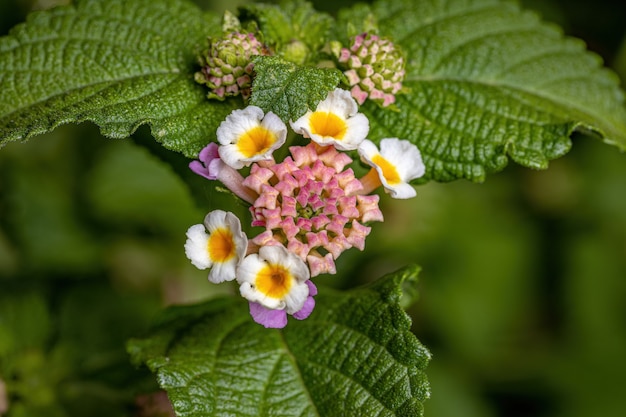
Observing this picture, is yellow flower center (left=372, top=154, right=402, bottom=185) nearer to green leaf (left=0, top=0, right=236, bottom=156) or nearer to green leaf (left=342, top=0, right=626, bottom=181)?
green leaf (left=342, top=0, right=626, bottom=181)

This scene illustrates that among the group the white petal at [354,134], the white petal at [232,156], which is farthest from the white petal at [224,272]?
the white petal at [354,134]

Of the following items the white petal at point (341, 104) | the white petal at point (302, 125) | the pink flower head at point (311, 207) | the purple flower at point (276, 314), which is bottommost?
the purple flower at point (276, 314)

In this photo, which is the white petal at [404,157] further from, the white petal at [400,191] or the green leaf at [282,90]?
the green leaf at [282,90]

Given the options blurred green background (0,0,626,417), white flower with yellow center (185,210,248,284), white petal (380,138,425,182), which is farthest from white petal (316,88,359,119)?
blurred green background (0,0,626,417)

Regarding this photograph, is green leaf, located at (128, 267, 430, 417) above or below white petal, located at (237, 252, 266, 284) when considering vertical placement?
below

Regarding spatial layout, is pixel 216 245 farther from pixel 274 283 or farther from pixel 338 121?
pixel 338 121
